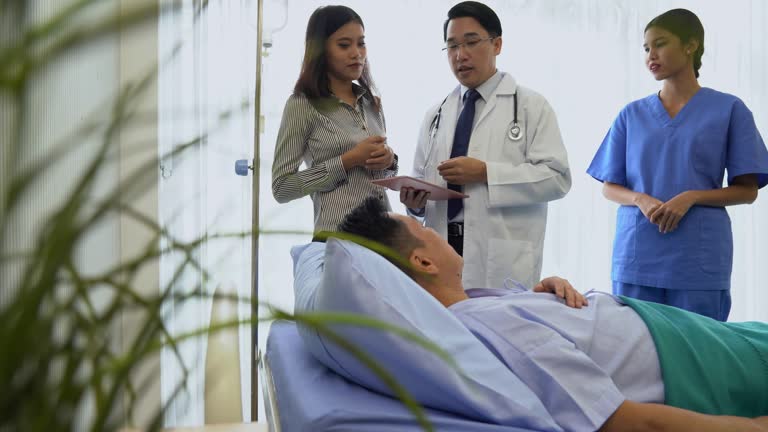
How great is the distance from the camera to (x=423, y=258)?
1573 mm

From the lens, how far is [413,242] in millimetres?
1606

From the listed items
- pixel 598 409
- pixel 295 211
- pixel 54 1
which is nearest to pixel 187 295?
pixel 598 409

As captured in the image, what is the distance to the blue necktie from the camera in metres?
2.30

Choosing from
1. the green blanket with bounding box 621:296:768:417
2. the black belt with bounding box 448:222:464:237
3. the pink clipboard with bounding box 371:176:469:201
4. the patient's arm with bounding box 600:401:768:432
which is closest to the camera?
the patient's arm with bounding box 600:401:768:432

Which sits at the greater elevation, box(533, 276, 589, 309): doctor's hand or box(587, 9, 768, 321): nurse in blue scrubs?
box(587, 9, 768, 321): nurse in blue scrubs

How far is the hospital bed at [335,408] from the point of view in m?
0.97

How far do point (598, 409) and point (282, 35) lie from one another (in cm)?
240

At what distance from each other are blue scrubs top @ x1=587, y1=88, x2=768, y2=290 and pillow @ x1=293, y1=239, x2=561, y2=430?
4.58 feet

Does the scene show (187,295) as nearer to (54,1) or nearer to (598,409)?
(598,409)

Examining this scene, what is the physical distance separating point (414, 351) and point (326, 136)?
125 centimetres

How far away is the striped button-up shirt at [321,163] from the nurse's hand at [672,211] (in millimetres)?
863

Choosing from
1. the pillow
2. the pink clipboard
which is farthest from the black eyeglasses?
the pillow

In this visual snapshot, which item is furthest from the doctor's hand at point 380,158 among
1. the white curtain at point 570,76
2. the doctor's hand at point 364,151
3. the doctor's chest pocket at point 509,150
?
the white curtain at point 570,76

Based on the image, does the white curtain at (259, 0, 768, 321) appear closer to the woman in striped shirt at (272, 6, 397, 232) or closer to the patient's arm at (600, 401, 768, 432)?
the woman in striped shirt at (272, 6, 397, 232)
